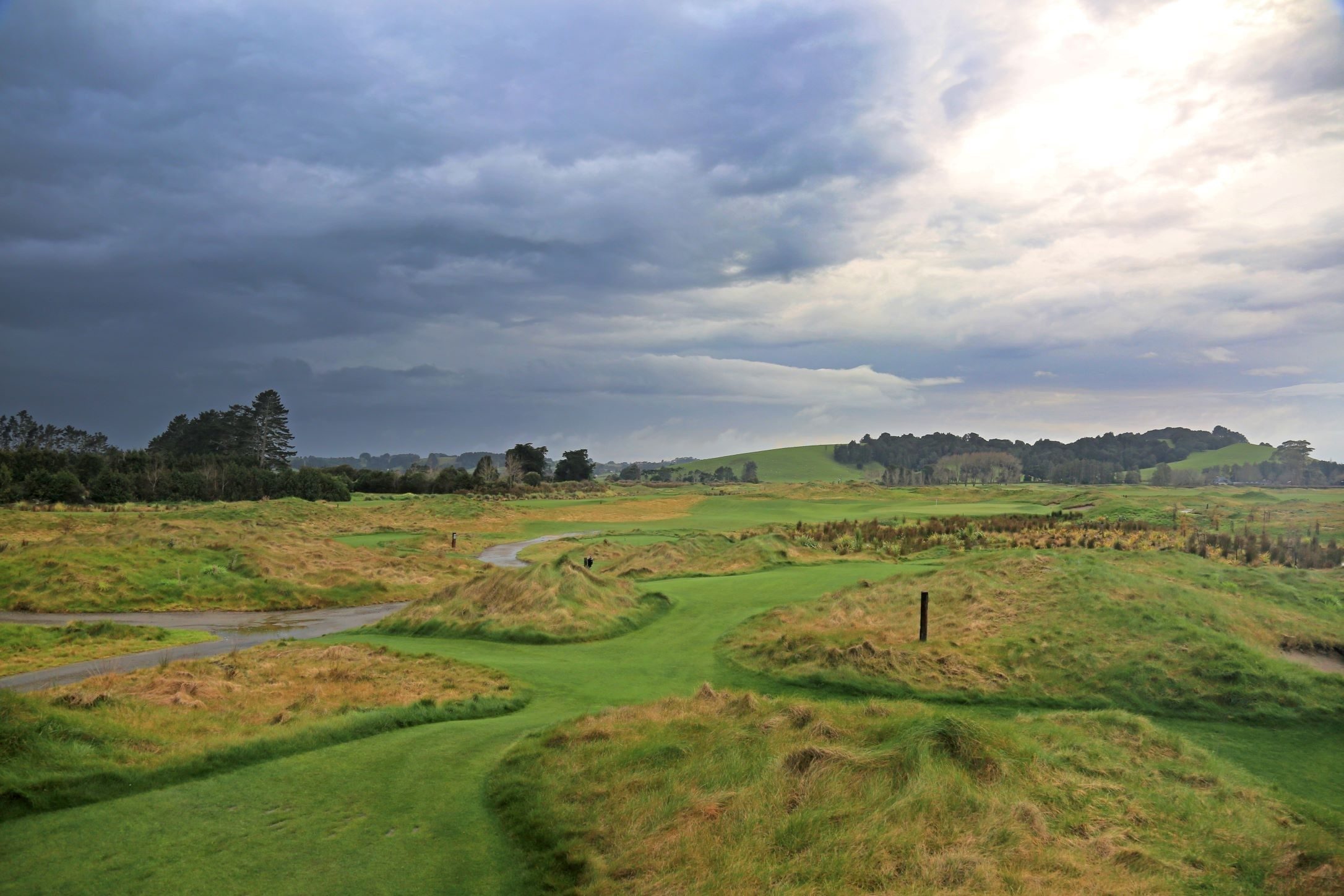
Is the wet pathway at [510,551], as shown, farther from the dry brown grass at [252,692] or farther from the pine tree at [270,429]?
the pine tree at [270,429]

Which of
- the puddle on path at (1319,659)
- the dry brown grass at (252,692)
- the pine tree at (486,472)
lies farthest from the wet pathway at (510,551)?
the pine tree at (486,472)

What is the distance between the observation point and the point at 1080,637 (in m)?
18.0

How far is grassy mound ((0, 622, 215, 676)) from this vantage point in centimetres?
1919

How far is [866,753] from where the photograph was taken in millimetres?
8359

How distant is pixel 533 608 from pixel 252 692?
11.4m

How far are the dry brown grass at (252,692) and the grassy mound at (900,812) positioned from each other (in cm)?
520

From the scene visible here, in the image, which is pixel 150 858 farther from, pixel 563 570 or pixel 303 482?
pixel 303 482

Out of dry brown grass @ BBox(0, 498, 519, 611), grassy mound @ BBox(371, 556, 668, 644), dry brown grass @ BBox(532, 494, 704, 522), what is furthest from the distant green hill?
dry brown grass @ BBox(0, 498, 519, 611)

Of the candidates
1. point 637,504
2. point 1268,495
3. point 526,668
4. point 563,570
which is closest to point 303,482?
point 637,504

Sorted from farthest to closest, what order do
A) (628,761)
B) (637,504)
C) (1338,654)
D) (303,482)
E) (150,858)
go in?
(637,504), (303,482), (1338,654), (628,761), (150,858)

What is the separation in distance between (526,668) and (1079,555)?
20.1 meters

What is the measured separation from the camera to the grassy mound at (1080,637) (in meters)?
15.2

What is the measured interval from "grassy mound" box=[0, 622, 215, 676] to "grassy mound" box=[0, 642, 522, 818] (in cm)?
604

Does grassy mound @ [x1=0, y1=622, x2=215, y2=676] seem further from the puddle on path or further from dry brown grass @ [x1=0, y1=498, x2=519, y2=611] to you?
the puddle on path
